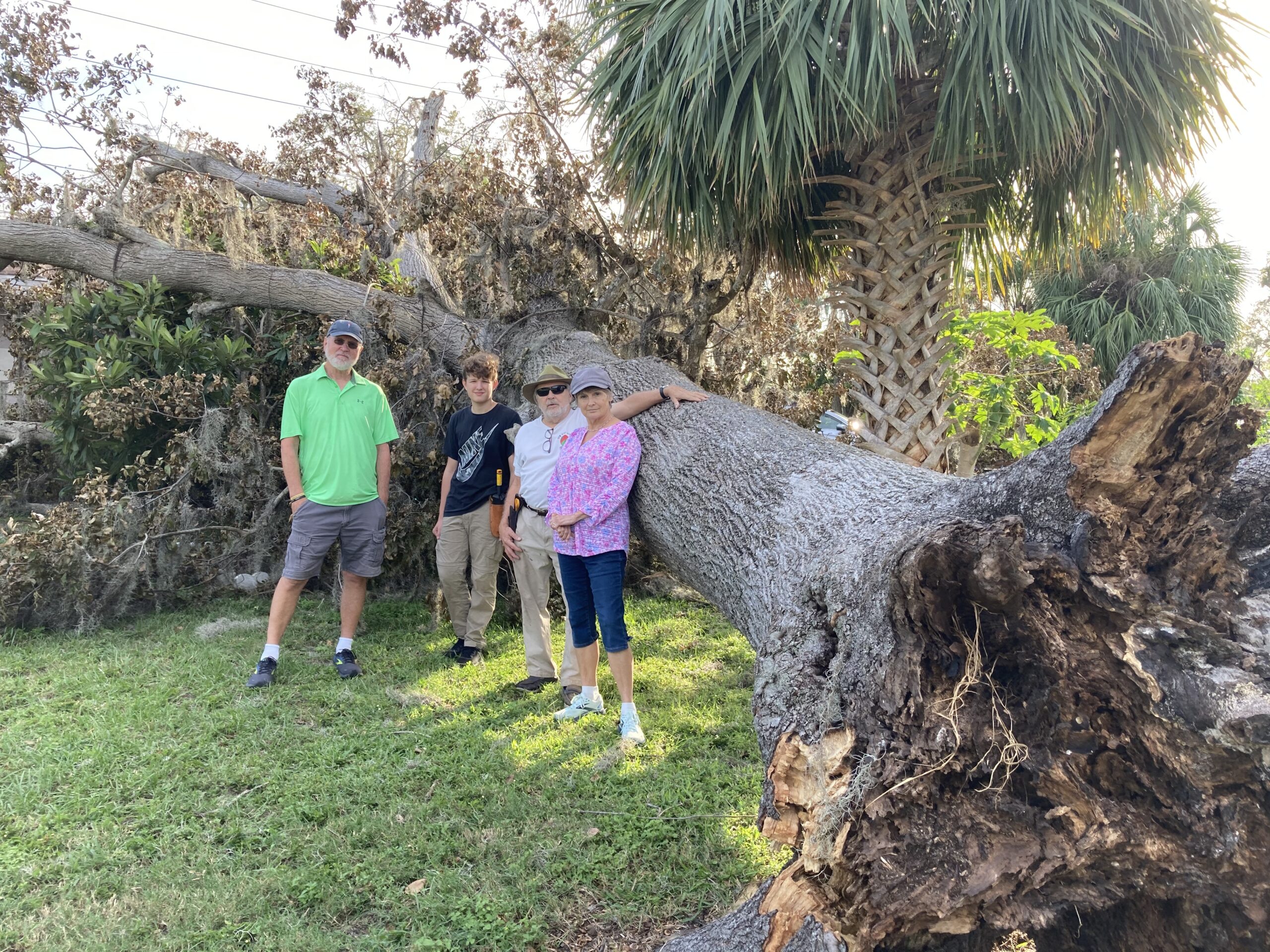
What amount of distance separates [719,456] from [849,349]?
6.71ft

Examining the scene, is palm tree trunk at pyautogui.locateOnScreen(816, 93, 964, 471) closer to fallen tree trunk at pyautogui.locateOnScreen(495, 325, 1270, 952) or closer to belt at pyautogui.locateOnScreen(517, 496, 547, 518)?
belt at pyautogui.locateOnScreen(517, 496, 547, 518)

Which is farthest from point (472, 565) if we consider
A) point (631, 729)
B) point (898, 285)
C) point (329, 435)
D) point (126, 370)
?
point (126, 370)

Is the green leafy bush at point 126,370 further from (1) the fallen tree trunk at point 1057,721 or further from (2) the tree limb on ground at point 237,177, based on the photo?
(1) the fallen tree trunk at point 1057,721

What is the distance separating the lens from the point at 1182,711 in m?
1.88

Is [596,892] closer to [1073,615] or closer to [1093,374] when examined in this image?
[1073,615]

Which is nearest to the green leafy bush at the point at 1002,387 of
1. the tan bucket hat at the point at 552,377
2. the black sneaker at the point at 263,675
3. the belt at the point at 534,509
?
the tan bucket hat at the point at 552,377

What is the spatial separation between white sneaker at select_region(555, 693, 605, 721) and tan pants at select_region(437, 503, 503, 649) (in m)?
1.24

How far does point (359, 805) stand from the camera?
3.43 m

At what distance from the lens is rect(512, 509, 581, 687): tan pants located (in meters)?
4.89

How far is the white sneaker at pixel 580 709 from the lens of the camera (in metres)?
4.35

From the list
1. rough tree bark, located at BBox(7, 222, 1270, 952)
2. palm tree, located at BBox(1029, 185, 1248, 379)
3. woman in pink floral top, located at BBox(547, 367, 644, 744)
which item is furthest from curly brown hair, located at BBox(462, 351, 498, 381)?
palm tree, located at BBox(1029, 185, 1248, 379)

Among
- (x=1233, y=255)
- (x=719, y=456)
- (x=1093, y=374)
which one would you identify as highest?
(x=1233, y=255)

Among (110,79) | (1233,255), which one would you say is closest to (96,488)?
(110,79)

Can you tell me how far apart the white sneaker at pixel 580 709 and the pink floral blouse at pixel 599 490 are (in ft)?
2.87
